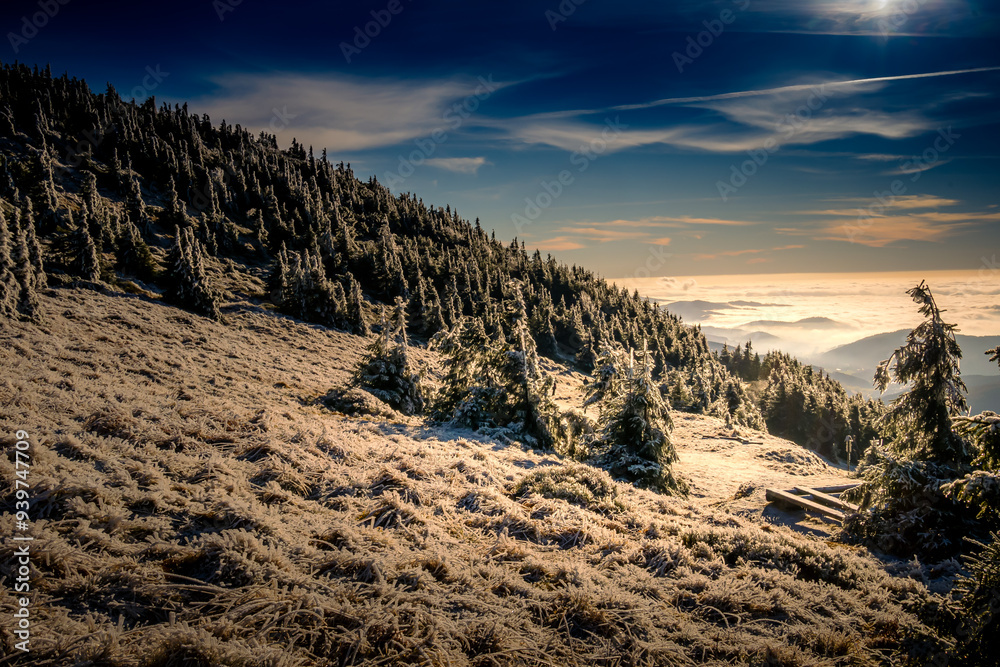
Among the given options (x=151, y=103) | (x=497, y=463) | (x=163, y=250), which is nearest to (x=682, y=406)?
(x=497, y=463)

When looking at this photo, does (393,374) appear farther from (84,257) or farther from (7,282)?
(84,257)

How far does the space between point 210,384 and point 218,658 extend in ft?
58.9

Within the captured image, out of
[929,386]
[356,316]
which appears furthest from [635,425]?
[356,316]

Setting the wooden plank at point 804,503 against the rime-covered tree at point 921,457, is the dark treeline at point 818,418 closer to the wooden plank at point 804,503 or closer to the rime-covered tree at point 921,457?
the wooden plank at point 804,503

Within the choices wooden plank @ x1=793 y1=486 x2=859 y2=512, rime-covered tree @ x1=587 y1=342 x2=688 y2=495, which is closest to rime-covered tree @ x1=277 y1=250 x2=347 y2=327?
rime-covered tree @ x1=587 y1=342 x2=688 y2=495

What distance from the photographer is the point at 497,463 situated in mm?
12484

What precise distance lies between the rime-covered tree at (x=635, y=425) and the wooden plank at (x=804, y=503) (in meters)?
2.93

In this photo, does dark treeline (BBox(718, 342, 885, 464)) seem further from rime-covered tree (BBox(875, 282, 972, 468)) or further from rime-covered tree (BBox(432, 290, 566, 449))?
rime-covered tree (BBox(432, 290, 566, 449))

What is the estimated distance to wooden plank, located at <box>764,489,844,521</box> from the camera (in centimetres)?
1251

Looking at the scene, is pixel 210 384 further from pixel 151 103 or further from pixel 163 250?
pixel 151 103

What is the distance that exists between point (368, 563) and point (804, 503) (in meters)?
14.7

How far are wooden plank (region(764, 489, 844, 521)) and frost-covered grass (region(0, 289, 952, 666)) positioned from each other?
3.89m

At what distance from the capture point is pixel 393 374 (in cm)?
2552

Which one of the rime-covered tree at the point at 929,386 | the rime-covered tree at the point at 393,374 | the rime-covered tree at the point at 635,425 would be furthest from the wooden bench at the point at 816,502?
the rime-covered tree at the point at 393,374
